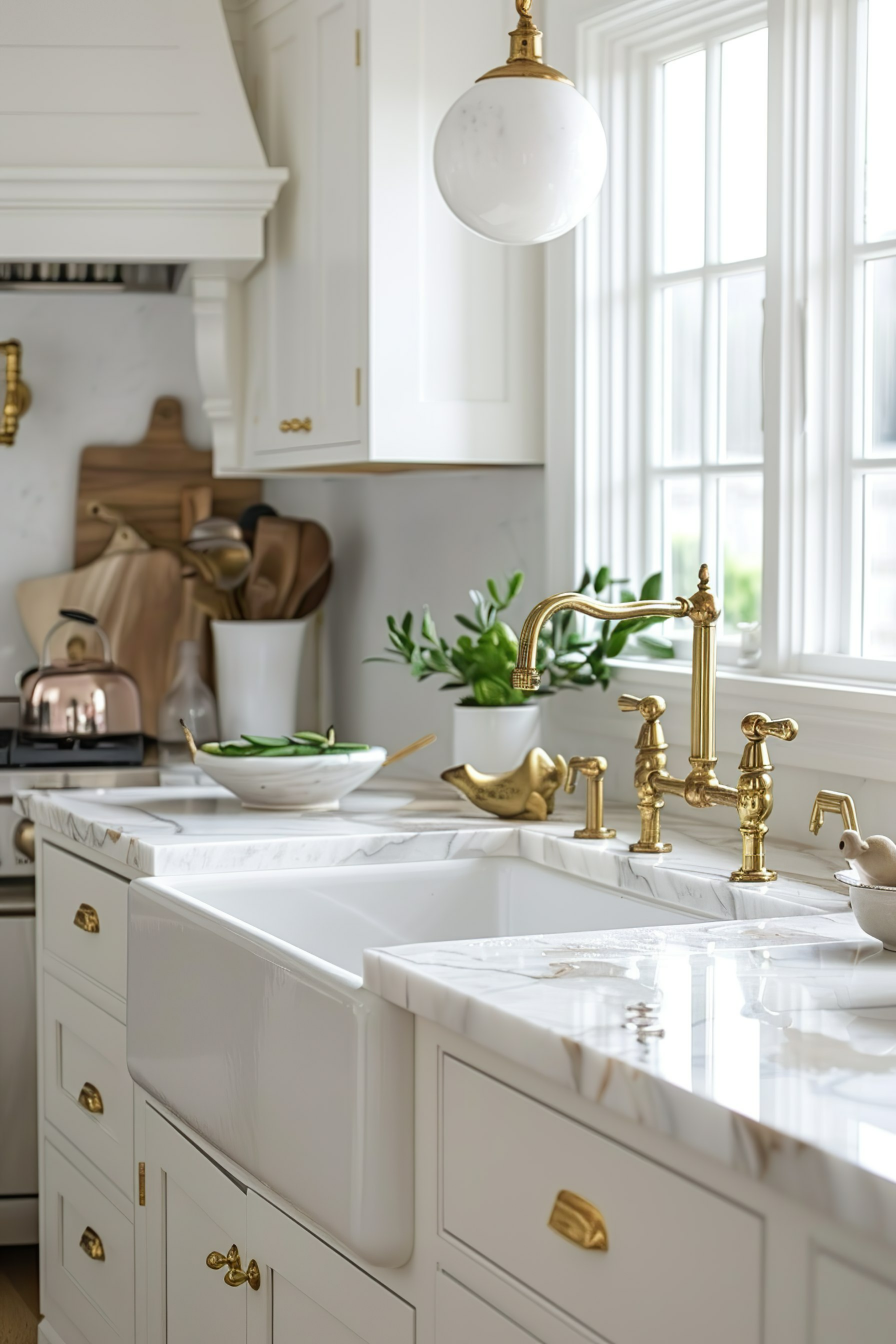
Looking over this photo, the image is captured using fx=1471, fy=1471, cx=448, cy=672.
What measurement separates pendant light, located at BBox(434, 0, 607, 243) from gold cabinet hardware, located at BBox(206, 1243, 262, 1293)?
118 cm

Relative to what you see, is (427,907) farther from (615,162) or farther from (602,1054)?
(615,162)

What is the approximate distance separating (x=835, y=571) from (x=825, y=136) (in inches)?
22.9

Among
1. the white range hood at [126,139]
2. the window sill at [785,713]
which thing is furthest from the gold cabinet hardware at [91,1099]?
the white range hood at [126,139]

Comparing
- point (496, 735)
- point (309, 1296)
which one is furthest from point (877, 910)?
point (496, 735)

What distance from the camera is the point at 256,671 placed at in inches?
124

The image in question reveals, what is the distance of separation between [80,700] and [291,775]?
0.98 metres

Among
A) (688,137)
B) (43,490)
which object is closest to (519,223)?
(688,137)

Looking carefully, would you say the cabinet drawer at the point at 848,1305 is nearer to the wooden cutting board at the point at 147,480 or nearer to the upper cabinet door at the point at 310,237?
the upper cabinet door at the point at 310,237

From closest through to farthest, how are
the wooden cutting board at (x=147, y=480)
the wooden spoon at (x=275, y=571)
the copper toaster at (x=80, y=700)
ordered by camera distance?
the copper toaster at (x=80, y=700)
the wooden spoon at (x=275, y=571)
the wooden cutting board at (x=147, y=480)

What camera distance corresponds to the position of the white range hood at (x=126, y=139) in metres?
2.60

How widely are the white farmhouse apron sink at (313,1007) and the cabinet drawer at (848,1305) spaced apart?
502 mm

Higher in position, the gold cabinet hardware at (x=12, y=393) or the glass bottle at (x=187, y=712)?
the gold cabinet hardware at (x=12, y=393)

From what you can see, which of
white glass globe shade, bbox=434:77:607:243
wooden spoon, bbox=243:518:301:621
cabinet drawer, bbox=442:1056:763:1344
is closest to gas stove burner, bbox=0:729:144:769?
wooden spoon, bbox=243:518:301:621

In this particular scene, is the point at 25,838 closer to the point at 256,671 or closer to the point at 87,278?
the point at 256,671
